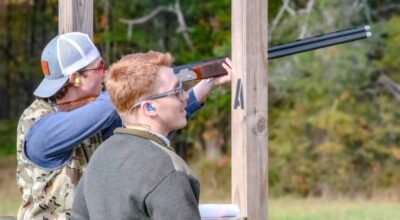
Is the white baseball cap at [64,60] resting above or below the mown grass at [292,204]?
above

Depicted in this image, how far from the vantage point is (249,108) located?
153 inches

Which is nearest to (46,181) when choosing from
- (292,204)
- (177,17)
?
(292,204)

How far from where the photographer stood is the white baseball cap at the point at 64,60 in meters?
4.07

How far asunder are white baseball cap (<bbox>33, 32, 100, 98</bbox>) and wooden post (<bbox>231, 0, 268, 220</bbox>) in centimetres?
61

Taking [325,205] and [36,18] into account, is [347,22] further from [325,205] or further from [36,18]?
[36,18]

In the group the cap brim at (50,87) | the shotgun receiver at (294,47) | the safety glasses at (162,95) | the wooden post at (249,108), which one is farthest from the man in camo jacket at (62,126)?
the safety glasses at (162,95)

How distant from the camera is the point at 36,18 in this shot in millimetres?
24406

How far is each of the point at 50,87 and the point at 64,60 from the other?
0.41 feet

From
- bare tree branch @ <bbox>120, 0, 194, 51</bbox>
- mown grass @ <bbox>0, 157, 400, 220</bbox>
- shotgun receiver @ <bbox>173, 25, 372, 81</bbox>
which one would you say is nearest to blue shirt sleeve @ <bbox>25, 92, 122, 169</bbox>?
shotgun receiver @ <bbox>173, 25, 372, 81</bbox>

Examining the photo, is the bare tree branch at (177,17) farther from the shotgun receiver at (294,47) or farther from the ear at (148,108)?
the ear at (148,108)

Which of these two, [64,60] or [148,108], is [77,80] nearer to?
[64,60]

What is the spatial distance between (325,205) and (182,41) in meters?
6.77

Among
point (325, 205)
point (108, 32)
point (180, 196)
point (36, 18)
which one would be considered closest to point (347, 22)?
point (325, 205)

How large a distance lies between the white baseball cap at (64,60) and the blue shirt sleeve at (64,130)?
0.46 ft
